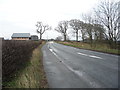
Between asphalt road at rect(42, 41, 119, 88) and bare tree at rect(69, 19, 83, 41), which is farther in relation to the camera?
bare tree at rect(69, 19, 83, 41)

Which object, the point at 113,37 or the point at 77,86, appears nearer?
the point at 77,86

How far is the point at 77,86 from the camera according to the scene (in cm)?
362

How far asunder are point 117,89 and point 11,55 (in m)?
4.55

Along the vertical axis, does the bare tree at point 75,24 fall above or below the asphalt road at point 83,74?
above

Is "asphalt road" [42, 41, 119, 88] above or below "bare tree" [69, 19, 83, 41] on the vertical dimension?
below

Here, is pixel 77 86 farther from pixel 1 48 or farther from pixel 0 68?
pixel 1 48

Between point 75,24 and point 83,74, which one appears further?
point 75,24

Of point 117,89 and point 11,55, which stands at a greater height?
point 11,55

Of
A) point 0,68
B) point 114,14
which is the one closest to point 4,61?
point 0,68

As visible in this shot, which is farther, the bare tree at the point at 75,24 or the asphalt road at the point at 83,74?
the bare tree at the point at 75,24

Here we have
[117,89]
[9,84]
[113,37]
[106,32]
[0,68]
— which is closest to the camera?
[117,89]

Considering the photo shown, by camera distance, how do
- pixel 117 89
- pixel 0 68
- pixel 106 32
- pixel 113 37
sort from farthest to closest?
pixel 106 32, pixel 113 37, pixel 0 68, pixel 117 89

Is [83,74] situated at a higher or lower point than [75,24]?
lower

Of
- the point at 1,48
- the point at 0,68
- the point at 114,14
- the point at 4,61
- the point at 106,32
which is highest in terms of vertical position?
the point at 114,14
